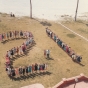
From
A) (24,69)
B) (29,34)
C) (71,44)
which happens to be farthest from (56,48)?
(24,69)

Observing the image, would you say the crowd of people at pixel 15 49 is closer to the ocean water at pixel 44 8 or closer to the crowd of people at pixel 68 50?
the crowd of people at pixel 68 50

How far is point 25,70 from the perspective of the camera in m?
23.1

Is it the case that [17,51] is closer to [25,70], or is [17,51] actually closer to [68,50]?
[25,70]

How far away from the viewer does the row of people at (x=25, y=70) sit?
22.6m

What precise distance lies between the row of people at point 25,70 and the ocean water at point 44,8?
25.4m

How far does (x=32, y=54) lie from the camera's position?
28.2 metres

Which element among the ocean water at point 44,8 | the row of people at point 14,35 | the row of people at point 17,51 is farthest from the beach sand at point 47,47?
the ocean water at point 44,8

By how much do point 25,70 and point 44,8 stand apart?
3521 centimetres

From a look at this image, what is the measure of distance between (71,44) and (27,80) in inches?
506

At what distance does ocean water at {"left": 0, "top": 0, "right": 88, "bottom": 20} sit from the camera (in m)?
49.6

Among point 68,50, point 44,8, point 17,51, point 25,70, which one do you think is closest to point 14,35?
point 17,51

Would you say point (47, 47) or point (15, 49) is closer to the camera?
point (15, 49)

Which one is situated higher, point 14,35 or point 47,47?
point 14,35

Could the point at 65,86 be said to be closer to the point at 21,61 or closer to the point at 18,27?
the point at 21,61
